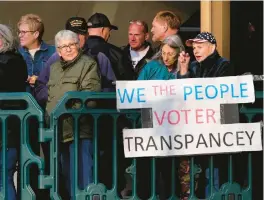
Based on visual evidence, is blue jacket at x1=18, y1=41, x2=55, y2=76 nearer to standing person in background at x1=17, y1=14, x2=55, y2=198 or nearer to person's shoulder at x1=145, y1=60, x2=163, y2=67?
standing person in background at x1=17, y1=14, x2=55, y2=198

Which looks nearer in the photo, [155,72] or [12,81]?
Answer: [12,81]

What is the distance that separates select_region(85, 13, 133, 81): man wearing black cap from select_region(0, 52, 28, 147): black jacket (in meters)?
1.06

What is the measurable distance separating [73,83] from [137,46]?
5.16ft

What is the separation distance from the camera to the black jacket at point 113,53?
11.0 meters

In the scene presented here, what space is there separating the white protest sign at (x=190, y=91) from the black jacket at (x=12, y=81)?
0.96m

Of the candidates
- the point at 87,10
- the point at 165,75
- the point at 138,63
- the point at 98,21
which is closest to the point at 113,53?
the point at 138,63

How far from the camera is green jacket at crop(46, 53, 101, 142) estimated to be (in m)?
9.82

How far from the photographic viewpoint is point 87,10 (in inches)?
485

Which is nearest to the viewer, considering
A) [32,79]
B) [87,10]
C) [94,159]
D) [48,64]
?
[94,159]

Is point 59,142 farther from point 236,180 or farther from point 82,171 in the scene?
point 236,180

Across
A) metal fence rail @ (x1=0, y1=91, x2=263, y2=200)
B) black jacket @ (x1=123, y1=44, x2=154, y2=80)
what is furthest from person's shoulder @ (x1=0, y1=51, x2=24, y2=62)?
black jacket @ (x1=123, y1=44, x2=154, y2=80)

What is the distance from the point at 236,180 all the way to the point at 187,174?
1.57ft

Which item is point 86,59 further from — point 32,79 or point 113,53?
point 113,53

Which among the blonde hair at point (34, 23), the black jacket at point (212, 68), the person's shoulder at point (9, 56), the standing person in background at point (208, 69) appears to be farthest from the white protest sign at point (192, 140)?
the blonde hair at point (34, 23)
